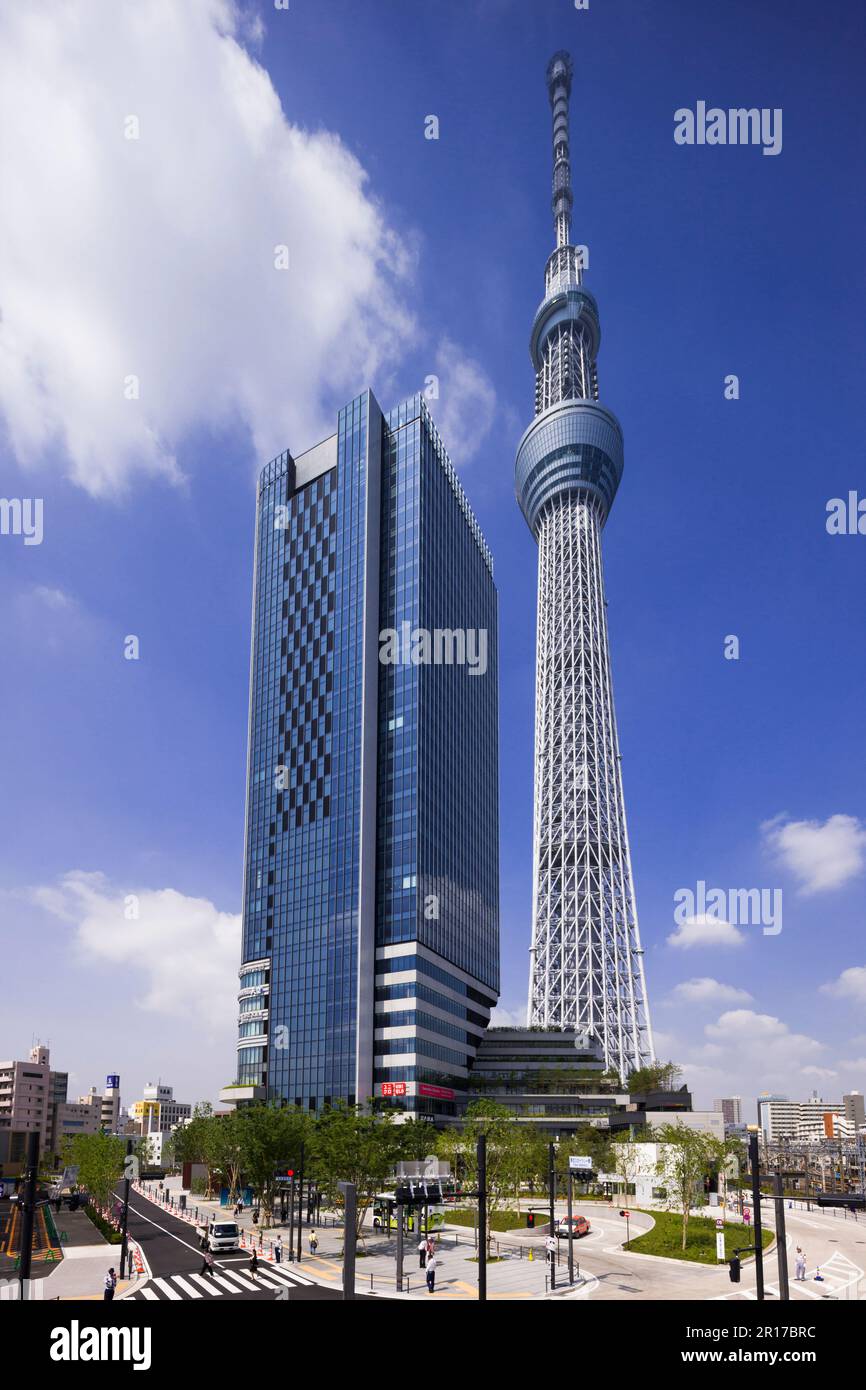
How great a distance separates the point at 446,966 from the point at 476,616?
57.8 metres

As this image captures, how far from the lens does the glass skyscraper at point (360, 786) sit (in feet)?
370

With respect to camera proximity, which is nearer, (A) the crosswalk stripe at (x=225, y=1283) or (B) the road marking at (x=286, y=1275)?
(A) the crosswalk stripe at (x=225, y=1283)

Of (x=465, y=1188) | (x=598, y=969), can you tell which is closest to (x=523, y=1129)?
(x=465, y=1188)

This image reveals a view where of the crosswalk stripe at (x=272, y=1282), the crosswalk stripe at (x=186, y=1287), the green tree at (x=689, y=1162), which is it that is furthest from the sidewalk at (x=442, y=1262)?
the green tree at (x=689, y=1162)

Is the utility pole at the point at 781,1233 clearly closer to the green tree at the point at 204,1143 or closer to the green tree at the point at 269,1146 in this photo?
the green tree at the point at 269,1146

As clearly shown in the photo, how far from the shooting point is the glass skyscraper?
11288 cm

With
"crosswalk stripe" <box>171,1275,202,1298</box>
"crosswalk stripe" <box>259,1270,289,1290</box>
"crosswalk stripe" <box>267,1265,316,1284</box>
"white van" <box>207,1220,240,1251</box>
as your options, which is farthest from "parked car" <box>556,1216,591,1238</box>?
"crosswalk stripe" <box>171,1275,202,1298</box>

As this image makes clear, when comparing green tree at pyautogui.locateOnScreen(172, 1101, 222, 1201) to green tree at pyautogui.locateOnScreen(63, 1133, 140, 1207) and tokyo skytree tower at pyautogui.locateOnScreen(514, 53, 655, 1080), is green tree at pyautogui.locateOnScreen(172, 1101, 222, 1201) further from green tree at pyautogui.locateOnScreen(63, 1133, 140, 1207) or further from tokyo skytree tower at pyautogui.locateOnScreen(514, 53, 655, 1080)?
tokyo skytree tower at pyautogui.locateOnScreen(514, 53, 655, 1080)

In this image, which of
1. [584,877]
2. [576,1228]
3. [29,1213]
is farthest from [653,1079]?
[29,1213]

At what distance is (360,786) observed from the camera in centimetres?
11756

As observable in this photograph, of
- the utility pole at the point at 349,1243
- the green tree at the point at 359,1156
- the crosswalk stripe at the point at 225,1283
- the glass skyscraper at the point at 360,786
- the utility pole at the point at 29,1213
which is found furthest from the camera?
the glass skyscraper at the point at 360,786

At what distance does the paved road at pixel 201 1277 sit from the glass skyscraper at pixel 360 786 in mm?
37957

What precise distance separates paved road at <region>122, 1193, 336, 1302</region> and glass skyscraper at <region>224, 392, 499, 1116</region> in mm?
37957
